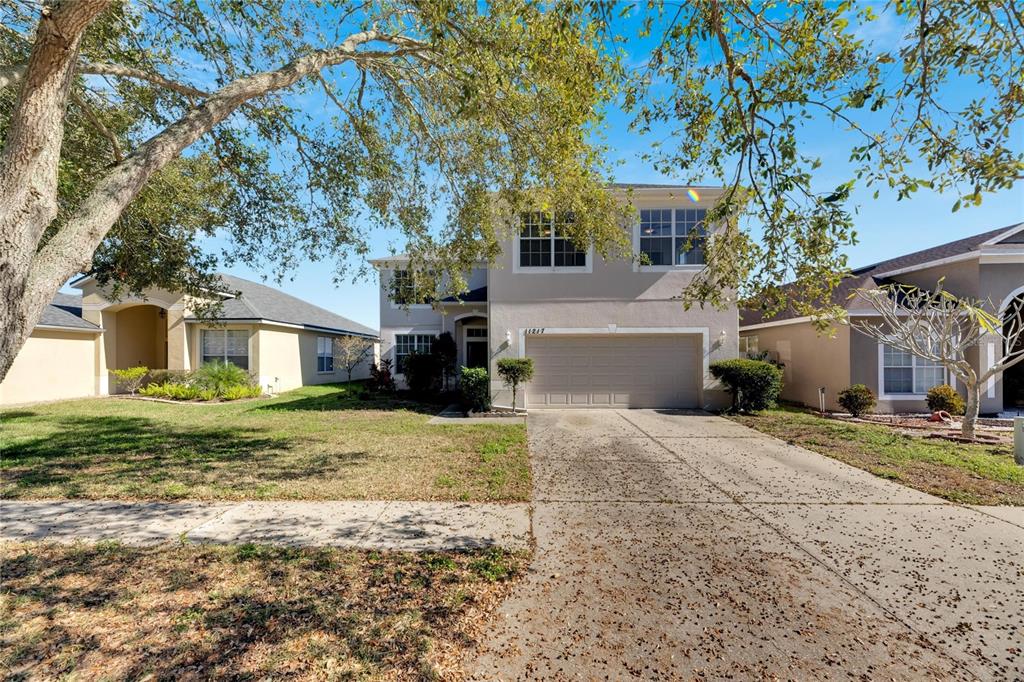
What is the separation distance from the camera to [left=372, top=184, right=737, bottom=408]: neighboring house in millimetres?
13188

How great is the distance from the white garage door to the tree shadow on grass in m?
6.86

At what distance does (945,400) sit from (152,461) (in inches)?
717

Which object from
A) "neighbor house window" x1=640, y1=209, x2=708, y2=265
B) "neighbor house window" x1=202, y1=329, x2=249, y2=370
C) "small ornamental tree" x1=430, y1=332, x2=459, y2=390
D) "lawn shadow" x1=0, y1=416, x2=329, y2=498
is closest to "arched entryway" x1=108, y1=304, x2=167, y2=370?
"neighbor house window" x1=202, y1=329, x2=249, y2=370

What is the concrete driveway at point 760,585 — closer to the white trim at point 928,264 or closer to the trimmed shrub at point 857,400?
the trimmed shrub at point 857,400

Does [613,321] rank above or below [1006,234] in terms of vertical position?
below

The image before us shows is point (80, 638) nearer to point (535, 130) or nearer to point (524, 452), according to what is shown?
point (524, 452)

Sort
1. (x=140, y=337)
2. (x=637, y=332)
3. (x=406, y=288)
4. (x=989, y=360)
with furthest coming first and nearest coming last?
1. (x=140, y=337)
2. (x=637, y=332)
3. (x=989, y=360)
4. (x=406, y=288)

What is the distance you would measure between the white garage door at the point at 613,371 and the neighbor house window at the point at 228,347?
40.2ft

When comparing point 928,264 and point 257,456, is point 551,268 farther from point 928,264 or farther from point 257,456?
point 928,264

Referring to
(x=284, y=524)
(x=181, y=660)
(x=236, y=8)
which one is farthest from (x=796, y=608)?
(x=236, y=8)

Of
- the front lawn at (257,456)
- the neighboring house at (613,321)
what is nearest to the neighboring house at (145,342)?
the front lawn at (257,456)

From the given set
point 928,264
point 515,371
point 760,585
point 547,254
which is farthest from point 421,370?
point 928,264

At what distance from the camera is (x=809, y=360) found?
1422 cm

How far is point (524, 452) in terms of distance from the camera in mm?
8234
